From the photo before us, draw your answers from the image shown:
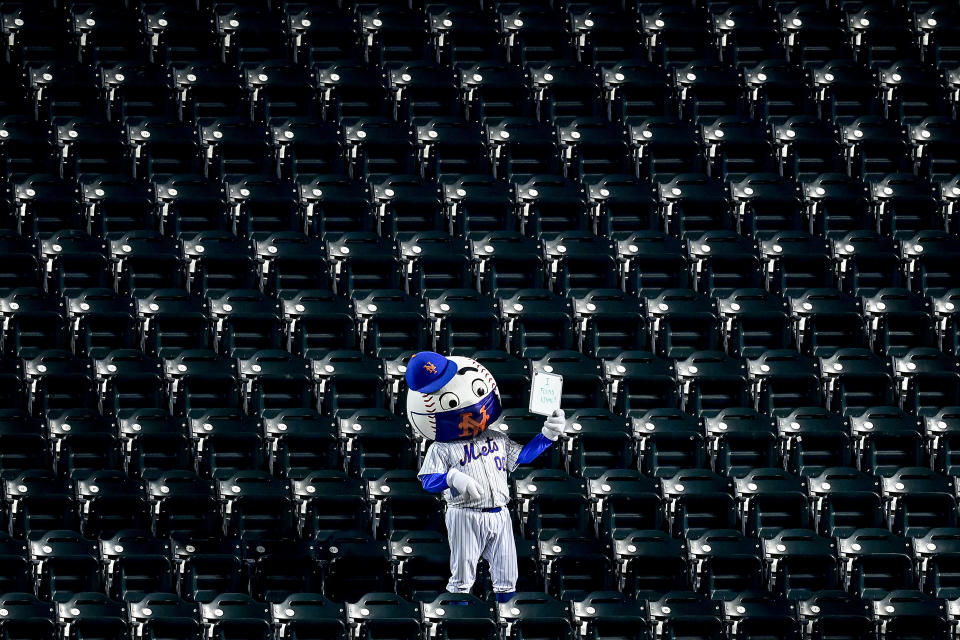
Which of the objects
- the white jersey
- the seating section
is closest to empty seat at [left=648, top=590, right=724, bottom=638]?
the seating section

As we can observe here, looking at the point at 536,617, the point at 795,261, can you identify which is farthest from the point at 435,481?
the point at 795,261

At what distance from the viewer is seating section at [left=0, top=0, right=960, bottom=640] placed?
1253 cm

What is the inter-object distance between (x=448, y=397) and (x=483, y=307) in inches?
76.9

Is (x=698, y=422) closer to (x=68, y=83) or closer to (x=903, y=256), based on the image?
(x=903, y=256)

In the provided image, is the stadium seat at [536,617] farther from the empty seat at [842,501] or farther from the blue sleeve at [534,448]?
the empty seat at [842,501]

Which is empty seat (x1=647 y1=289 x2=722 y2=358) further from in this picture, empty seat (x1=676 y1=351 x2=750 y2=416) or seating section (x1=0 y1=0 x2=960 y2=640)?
empty seat (x1=676 y1=351 x2=750 y2=416)

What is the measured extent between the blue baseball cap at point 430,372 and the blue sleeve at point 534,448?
0.59m

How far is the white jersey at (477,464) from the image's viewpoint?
1197 cm

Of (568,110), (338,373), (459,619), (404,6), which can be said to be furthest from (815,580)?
(404,6)

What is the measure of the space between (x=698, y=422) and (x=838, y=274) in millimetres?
1793

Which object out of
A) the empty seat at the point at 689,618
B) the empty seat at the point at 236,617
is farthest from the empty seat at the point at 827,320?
the empty seat at the point at 236,617

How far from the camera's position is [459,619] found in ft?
38.4

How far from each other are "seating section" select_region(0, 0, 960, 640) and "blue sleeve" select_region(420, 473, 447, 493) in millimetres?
650

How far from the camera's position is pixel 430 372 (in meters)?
11.9
